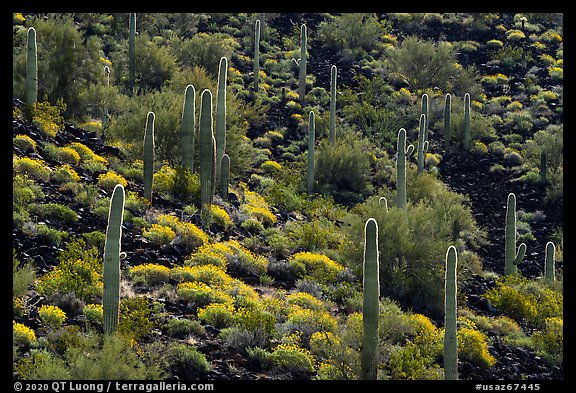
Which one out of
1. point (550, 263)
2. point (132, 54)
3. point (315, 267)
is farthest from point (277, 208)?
point (132, 54)

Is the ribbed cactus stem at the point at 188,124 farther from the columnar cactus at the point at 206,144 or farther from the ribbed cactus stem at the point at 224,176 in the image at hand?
the ribbed cactus stem at the point at 224,176

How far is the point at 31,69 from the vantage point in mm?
24875

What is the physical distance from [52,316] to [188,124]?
8.83 meters

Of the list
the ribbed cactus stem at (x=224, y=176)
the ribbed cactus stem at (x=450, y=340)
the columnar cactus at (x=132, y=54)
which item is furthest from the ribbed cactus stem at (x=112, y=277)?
the columnar cactus at (x=132, y=54)

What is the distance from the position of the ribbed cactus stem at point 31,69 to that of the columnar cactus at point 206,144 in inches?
193

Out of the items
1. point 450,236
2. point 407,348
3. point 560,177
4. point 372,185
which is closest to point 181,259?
point 407,348

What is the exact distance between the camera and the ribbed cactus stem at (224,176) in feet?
84.3

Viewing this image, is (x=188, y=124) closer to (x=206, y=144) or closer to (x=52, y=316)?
(x=206, y=144)

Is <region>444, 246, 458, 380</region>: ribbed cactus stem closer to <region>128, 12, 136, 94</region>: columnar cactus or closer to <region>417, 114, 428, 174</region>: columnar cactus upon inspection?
<region>417, 114, 428, 174</region>: columnar cactus

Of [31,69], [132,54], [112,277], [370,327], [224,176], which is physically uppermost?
[132,54]

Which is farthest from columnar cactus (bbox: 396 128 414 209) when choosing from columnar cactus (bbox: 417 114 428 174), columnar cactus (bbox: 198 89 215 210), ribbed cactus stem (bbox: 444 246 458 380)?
ribbed cactus stem (bbox: 444 246 458 380)

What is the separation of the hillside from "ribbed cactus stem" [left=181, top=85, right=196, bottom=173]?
0.05 meters
